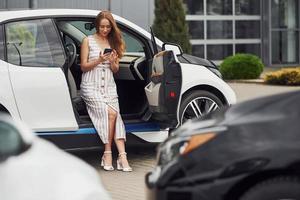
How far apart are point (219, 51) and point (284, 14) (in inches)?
135

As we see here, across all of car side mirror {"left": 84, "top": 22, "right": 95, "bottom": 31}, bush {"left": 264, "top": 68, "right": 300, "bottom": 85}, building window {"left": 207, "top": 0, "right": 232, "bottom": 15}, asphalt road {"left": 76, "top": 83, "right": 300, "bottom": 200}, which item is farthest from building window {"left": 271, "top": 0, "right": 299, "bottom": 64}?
car side mirror {"left": 84, "top": 22, "right": 95, "bottom": 31}

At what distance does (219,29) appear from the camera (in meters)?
27.8

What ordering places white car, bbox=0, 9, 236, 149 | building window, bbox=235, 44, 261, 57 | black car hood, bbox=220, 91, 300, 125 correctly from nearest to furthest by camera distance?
black car hood, bbox=220, 91, 300, 125, white car, bbox=0, 9, 236, 149, building window, bbox=235, 44, 261, 57

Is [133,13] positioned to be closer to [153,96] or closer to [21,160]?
[153,96]

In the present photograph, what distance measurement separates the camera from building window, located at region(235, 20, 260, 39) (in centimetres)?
2814

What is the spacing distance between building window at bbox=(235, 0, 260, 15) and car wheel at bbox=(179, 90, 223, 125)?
19997 mm

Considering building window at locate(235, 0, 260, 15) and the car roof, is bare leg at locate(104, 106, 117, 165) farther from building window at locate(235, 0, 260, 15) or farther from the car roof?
building window at locate(235, 0, 260, 15)

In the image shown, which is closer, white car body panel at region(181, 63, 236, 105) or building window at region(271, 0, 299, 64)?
white car body panel at region(181, 63, 236, 105)

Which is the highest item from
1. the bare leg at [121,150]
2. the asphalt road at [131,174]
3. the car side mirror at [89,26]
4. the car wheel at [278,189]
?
the car side mirror at [89,26]

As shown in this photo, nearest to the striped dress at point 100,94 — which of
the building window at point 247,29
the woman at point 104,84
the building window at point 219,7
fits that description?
Answer: the woman at point 104,84

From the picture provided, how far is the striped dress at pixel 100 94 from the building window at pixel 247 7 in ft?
67.7

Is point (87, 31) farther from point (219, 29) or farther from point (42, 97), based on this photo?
point (219, 29)

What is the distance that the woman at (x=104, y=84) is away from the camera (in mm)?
7898

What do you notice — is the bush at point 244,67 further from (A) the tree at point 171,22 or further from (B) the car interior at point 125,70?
(B) the car interior at point 125,70
